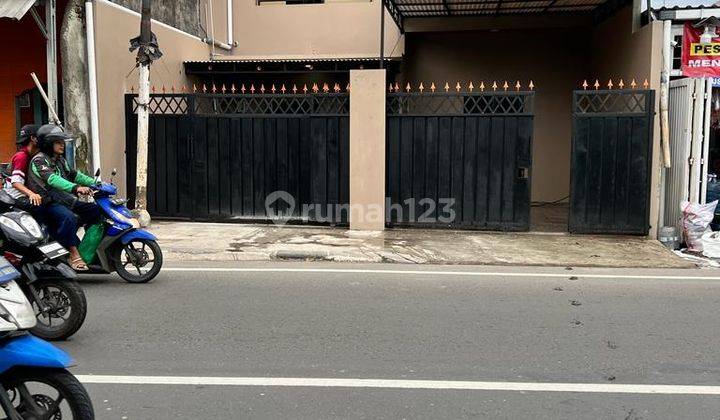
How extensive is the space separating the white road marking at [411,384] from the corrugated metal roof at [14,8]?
767 cm

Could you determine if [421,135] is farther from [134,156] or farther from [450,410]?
[450,410]

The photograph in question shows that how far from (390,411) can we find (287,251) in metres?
5.21

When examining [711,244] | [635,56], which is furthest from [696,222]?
[635,56]

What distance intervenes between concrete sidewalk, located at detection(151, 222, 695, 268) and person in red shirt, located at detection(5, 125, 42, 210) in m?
2.50

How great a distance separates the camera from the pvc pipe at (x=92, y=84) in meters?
10.6

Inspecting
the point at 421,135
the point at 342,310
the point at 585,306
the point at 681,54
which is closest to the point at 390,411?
the point at 342,310

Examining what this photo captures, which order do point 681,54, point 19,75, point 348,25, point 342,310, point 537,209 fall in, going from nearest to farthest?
1. point 342,310
2. point 681,54
3. point 19,75
4. point 537,209
5. point 348,25

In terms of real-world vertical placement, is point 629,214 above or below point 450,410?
above

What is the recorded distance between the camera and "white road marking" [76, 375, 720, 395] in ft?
14.1

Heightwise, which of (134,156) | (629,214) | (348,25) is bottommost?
(629,214)

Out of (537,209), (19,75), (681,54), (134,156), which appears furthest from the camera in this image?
(537,209)

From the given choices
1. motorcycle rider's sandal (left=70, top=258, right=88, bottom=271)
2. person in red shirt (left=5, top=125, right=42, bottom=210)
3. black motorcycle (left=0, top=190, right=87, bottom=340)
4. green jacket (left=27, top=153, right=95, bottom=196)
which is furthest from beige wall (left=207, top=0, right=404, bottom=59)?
black motorcycle (left=0, top=190, right=87, bottom=340)

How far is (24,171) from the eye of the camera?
6.66 meters

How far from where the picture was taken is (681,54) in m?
10.3
